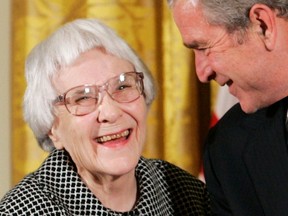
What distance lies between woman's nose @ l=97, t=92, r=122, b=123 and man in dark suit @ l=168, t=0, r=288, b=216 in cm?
22

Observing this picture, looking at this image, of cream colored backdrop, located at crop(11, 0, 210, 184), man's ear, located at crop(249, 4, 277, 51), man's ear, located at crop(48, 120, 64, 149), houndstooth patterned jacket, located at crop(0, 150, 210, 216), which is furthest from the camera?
cream colored backdrop, located at crop(11, 0, 210, 184)

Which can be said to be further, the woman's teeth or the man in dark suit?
the woman's teeth

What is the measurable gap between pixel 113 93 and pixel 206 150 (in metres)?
0.33

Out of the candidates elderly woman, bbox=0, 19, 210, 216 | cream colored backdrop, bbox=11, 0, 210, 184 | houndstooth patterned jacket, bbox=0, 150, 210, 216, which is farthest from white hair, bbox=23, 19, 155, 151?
cream colored backdrop, bbox=11, 0, 210, 184

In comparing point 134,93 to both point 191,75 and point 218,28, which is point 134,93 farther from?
point 191,75

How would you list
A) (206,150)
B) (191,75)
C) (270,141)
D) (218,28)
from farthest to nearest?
(191,75) → (206,150) → (270,141) → (218,28)

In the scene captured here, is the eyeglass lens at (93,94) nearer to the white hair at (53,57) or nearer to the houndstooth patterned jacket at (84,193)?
the white hair at (53,57)

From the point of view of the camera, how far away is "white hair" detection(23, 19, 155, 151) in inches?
76.8

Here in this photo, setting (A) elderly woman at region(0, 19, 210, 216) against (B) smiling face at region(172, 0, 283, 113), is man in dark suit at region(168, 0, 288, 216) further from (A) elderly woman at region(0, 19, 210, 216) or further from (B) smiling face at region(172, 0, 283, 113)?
(A) elderly woman at region(0, 19, 210, 216)

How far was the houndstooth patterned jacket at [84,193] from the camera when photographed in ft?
6.26

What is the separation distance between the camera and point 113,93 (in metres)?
1.96

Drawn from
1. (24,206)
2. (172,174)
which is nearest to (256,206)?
(172,174)

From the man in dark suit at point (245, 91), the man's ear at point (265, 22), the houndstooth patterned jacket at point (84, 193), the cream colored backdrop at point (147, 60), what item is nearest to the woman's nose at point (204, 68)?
the man in dark suit at point (245, 91)

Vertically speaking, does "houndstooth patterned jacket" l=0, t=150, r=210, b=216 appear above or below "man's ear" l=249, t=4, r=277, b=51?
below
